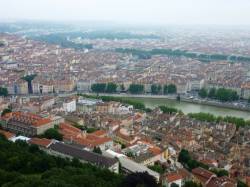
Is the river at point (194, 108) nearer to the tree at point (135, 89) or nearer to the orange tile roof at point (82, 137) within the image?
the tree at point (135, 89)

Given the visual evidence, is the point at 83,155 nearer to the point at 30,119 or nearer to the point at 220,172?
the point at 220,172

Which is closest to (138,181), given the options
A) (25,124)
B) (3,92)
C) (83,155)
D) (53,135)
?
(83,155)

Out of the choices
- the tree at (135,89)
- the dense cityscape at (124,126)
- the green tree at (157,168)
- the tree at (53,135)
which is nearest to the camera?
the dense cityscape at (124,126)

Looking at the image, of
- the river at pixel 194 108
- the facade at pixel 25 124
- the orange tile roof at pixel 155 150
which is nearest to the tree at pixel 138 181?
the orange tile roof at pixel 155 150

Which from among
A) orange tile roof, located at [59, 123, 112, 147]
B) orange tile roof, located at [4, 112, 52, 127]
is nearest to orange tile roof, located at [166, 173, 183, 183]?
orange tile roof, located at [59, 123, 112, 147]

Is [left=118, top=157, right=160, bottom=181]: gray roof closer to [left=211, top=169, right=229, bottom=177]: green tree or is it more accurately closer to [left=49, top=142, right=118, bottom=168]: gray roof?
[left=49, top=142, right=118, bottom=168]: gray roof

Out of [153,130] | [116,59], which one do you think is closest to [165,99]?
[153,130]
